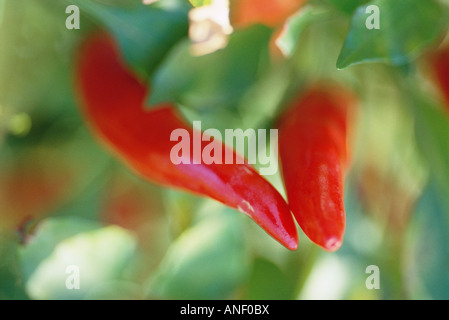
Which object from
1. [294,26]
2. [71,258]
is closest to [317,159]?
[294,26]

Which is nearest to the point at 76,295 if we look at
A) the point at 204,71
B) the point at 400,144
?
the point at 204,71

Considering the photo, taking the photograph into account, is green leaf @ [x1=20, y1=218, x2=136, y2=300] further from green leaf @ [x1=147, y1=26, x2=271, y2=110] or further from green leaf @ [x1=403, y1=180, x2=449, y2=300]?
green leaf @ [x1=403, y1=180, x2=449, y2=300]

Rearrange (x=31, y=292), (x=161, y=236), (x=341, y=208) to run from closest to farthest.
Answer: (x=341, y=208), (x=31, y=292), (x=161, y=236)

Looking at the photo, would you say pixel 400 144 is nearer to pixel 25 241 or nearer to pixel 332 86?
pixel 332 86

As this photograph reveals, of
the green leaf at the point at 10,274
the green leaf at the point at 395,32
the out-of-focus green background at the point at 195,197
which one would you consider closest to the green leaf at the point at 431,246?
the out-of-focus green background at the point at 195,197

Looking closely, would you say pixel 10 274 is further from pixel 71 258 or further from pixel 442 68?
pixel 442 68

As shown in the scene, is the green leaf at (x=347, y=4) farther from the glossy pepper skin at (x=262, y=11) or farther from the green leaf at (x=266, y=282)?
the green leaf at (x=266, y=282)
